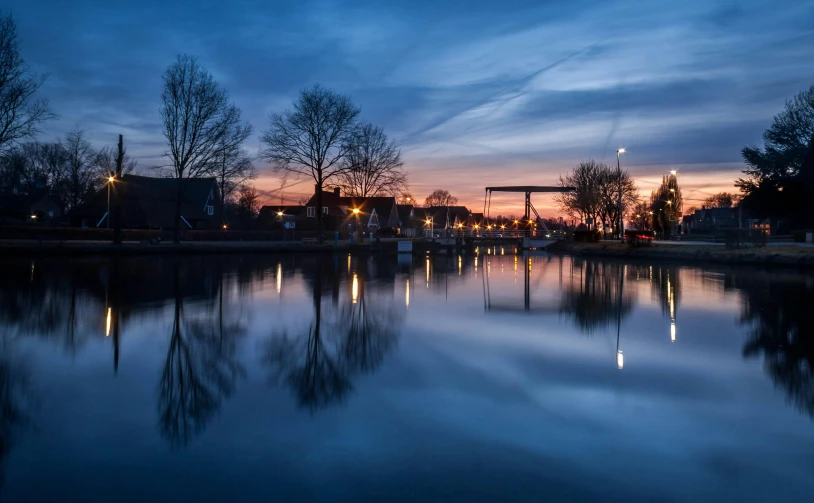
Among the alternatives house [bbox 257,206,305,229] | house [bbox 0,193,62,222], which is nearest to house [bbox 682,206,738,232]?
house [bbox 257,206,305,229]

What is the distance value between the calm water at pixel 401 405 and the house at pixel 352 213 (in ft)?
226

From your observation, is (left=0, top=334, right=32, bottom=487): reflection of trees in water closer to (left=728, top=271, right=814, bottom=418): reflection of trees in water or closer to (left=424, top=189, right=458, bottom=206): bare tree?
(left=728, top=271, right=814, bottom=418): reflection of trees in water

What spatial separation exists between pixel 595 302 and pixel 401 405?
1098 centimetres

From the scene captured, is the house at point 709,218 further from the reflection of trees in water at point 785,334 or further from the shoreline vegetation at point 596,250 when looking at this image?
the reflection of trees in water at point 785,334

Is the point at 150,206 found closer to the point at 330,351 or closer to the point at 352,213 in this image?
the point at 352,213

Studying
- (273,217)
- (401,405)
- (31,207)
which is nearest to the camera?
(401,405)

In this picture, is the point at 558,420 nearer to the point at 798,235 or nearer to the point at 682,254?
the point at 682,254

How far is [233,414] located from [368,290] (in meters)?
13.0

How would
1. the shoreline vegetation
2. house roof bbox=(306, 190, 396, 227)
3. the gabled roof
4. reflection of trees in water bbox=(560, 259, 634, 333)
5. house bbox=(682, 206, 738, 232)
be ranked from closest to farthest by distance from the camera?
1. reflection of trees in water bbox=(560, 259, 634, 333)
2. the shoreline vegetation
3. house bbox=(682, 206, 738, 232)
4. house roof bbox=(306, 190, 396, 227)
5. the gabled roof

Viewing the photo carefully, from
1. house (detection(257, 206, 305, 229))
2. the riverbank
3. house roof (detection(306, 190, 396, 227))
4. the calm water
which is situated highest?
house roof (detection(306, 190, 396, 227))

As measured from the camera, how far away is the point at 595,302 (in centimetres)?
1639

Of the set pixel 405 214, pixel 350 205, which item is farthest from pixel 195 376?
pixel 405 214

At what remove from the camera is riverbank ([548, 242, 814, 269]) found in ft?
100

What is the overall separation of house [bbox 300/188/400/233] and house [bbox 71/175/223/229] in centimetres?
1722
